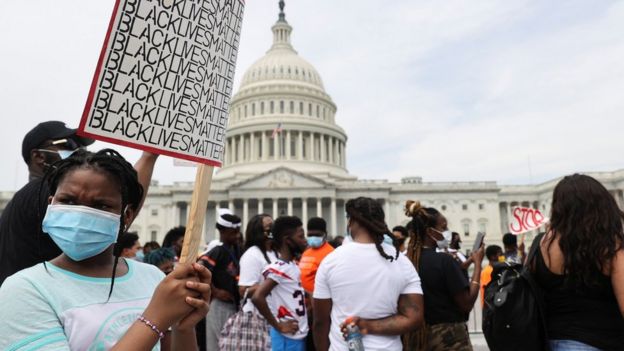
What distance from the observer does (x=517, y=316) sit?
3219 mm

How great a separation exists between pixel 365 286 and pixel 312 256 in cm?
268

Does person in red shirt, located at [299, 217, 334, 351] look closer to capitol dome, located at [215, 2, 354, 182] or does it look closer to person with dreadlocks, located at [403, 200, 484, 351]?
person with dreadlocks, located at [403, 200, 484, 351]

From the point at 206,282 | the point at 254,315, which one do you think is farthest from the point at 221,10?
the point at 254,315

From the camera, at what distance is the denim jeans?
3.13m

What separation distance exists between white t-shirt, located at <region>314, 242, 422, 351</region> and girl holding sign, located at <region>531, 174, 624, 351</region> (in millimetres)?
1063

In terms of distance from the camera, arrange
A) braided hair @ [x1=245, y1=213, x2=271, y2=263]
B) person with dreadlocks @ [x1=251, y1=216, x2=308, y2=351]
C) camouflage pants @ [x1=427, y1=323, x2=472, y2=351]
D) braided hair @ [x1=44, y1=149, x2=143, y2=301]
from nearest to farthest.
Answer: braided hair @ [x1=44, y1=149, x2=143, y2=301]
camouflage pants @ [x1=427, y1=323, x2=472, y2=351]
person with dreadlocks @ [x1=251, y1=216, x2=308, y2=351]
braided hair @ [x1=245, y1=213, x2=271, y2=263]

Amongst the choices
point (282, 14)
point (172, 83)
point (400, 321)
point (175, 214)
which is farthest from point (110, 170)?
point (282, 14)

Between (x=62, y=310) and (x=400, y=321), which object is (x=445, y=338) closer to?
(x=400, y=321)

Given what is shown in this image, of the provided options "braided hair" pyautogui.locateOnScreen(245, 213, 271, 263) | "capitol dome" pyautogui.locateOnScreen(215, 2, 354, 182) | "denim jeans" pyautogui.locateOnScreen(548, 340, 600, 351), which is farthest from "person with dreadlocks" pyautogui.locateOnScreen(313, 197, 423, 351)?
"capitol dome" pyautogui.locateOnScreen(215, 2, 354, 182)

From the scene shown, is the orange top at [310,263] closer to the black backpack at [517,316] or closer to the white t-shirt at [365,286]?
the white t-shirt at [365,286]

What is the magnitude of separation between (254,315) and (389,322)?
1.95 metres

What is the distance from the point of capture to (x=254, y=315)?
5.39 metres

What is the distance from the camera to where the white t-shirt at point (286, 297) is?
536cm

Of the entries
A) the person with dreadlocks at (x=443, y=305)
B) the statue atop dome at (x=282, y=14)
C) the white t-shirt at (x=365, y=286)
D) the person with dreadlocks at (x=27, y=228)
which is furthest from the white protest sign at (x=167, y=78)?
the statue atop dome at (x=282, y=14)
